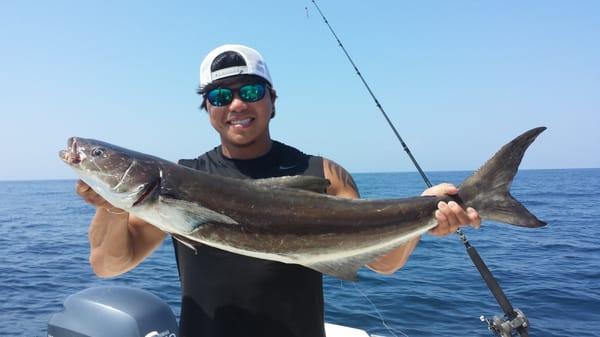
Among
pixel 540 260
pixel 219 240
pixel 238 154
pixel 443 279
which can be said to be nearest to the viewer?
pixel 219 240

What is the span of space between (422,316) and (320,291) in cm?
858

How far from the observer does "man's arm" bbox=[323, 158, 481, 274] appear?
3457 mm

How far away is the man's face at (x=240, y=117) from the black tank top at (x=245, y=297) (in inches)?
37.2

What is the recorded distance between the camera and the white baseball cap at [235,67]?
352 cm

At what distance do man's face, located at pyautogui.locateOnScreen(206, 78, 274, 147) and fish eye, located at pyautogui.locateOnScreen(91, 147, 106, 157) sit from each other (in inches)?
34.6

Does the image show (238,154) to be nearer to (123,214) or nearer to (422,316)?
(123,214)

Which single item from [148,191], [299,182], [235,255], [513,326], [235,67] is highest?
[235,67]

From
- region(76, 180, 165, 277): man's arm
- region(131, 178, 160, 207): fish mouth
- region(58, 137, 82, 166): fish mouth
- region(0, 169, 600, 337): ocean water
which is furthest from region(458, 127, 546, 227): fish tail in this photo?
region(0, 169, 600, 337): ocean water

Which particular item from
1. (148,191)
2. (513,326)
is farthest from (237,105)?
(513,326)

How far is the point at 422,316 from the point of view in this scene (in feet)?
36.4

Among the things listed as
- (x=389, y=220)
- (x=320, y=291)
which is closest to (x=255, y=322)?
(x=320, y=291)

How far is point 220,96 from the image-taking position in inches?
140

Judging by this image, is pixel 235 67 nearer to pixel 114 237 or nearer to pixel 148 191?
pixel 148 191

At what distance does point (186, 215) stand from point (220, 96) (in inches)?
40.0
